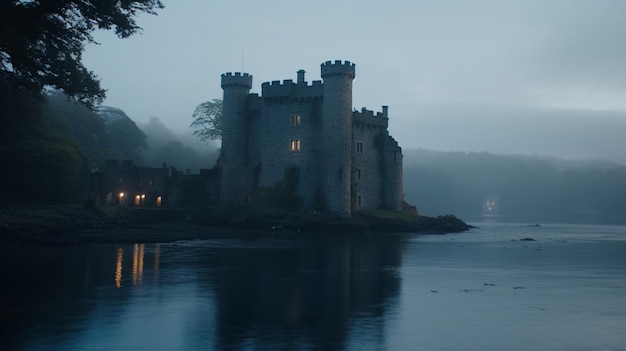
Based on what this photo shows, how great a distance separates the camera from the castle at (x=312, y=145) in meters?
71.2

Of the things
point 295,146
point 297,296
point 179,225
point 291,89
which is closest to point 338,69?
point 291,89

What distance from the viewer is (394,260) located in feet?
114

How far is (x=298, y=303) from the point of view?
62.2 ft

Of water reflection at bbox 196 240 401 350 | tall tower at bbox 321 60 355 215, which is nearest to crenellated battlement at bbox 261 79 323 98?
tall tower at bbox 321 60 355 215

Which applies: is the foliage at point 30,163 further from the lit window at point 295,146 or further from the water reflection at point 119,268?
the water reflection at point 119,268

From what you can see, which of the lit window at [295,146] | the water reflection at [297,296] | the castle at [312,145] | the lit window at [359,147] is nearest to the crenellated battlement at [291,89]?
the castle at [312,145]

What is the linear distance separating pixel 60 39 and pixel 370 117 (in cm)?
5181

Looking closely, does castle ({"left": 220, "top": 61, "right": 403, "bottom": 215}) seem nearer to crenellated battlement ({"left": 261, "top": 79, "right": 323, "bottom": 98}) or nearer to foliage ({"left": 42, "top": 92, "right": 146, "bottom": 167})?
crenellated battlement ({"left": 261, "top": 79, "right": 323, "bottom": 98})

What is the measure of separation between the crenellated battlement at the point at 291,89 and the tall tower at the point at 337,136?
2818 millimetres

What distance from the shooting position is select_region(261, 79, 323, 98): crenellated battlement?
74.3 metres

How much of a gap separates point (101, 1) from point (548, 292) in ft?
81.9

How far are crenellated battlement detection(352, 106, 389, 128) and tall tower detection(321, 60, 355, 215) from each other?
4.81m

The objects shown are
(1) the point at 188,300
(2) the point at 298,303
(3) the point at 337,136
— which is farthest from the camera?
(3) the point at 337,136

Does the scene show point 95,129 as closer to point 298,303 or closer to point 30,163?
point 30,163
